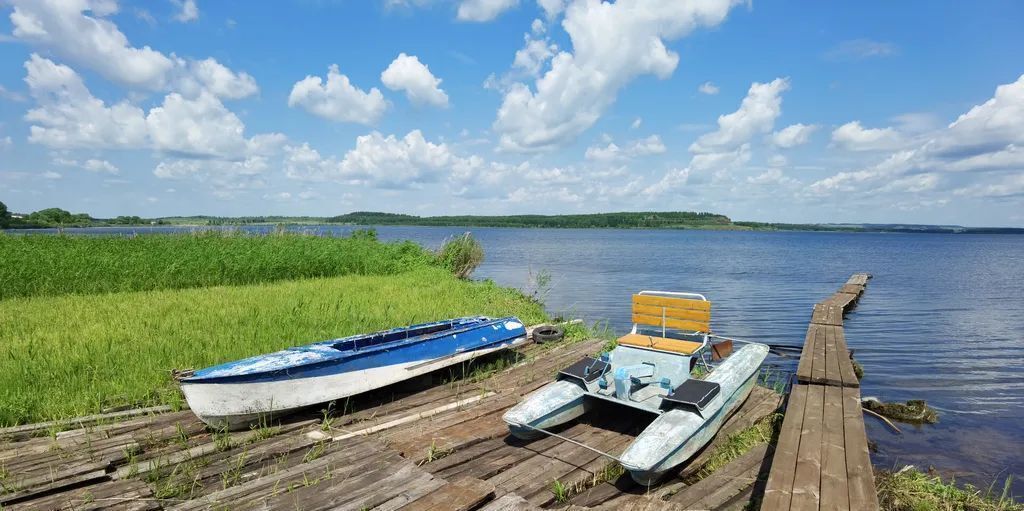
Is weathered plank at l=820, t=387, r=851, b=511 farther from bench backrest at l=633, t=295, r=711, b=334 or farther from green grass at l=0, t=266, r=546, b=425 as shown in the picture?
green grass at l=0, t=266, r=546, b=425

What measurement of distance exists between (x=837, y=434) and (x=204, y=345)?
922 cm

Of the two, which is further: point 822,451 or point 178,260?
point 178,260

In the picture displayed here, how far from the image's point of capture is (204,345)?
334 inches

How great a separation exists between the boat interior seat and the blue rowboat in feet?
7.48

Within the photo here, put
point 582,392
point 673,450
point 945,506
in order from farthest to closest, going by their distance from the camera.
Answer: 1. point 582,392
2. point 945,506
3. point 673,450

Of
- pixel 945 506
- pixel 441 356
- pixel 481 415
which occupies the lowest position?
pixel 945 506

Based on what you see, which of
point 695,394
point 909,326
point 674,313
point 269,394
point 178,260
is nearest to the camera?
point 695,394

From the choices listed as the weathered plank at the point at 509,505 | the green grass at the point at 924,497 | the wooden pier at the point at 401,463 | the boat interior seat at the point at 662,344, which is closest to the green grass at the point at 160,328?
the wooden pier at the point at 401,463

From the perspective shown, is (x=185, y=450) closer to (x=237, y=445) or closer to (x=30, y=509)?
(x=237, y=445)

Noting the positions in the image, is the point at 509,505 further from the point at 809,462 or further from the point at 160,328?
the point at 160,328

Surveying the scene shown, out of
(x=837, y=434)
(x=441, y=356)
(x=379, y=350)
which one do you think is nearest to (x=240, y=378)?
(x=379, y=350)

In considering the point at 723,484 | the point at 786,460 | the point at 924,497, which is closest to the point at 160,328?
the point at 723,484

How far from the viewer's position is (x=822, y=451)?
5.46m

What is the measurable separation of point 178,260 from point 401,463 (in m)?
14.9
